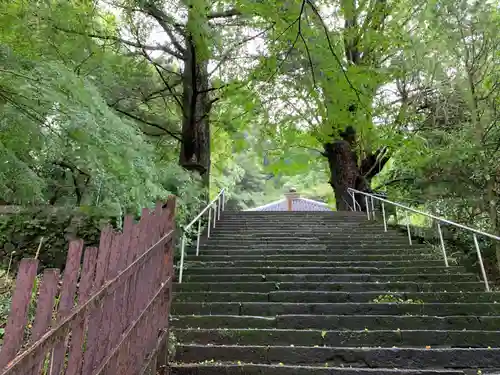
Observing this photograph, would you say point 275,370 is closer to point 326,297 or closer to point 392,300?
point 326,297

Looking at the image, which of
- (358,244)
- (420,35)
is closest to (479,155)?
(358,244)

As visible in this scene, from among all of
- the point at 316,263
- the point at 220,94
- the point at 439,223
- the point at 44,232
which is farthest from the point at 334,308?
the point at 44,232

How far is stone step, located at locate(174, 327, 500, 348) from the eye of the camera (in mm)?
3709

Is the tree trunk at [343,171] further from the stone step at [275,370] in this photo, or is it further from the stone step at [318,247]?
the stone step at [275,370]

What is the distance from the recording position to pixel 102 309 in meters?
1.72

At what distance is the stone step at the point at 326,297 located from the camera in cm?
456

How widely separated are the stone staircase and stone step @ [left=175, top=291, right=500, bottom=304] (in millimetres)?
12

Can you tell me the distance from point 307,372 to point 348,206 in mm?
9363

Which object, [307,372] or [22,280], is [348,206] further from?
[22,280]

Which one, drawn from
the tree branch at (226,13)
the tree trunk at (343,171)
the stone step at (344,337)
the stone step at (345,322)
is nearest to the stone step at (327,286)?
the stone step at (345,322)

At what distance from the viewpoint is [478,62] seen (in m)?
6.43

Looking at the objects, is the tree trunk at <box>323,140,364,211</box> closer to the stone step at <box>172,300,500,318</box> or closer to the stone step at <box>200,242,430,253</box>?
the stone step at <box>200,242,430,253</box>

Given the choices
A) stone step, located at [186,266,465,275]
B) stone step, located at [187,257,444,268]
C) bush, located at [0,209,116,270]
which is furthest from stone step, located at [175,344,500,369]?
bush, located at [0,209,116,270]

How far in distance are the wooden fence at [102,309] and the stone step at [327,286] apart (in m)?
2.11
